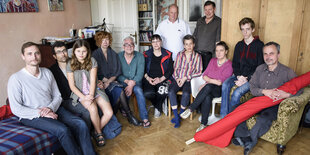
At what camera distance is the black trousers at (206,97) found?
2.99 m

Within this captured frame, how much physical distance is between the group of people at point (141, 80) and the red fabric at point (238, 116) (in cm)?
7

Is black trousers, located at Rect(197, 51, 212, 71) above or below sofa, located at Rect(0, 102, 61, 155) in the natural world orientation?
above

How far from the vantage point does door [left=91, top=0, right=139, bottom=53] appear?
506cm

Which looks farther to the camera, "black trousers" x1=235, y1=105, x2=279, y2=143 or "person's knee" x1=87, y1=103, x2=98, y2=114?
"person's knee" x1=87, y1=103, x2=98, y2=114

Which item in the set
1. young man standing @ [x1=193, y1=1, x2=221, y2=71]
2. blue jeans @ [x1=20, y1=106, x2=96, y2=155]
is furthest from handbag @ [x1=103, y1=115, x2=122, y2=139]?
young man standing @ [x1=193, y1=1, x2=221, y2=71]

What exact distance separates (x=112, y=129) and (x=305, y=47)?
2649 mm

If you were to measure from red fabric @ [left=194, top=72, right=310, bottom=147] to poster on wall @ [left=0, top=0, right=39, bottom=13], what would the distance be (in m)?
3.13

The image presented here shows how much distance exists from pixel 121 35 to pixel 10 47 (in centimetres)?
239

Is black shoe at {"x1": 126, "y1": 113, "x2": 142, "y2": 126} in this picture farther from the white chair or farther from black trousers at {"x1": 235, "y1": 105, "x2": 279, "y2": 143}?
black trousers at {"x1": 235, "y1": 105, "x2": 279, "y2": 143}

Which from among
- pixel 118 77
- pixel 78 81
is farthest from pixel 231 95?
pixel 78 81

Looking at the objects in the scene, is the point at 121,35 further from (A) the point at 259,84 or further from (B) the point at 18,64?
(A) the point at 259,84

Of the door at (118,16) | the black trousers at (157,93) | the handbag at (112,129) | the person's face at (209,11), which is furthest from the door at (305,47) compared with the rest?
the door at (118,16)

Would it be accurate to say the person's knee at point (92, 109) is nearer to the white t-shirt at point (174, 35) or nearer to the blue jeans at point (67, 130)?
the blue jeans at point (67, 130)

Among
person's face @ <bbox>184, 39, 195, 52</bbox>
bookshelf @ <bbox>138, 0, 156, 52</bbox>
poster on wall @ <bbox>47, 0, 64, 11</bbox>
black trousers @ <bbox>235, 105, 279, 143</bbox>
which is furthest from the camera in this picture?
bookshelf @ <bbox>138, 0, 156, 52</bbox>
